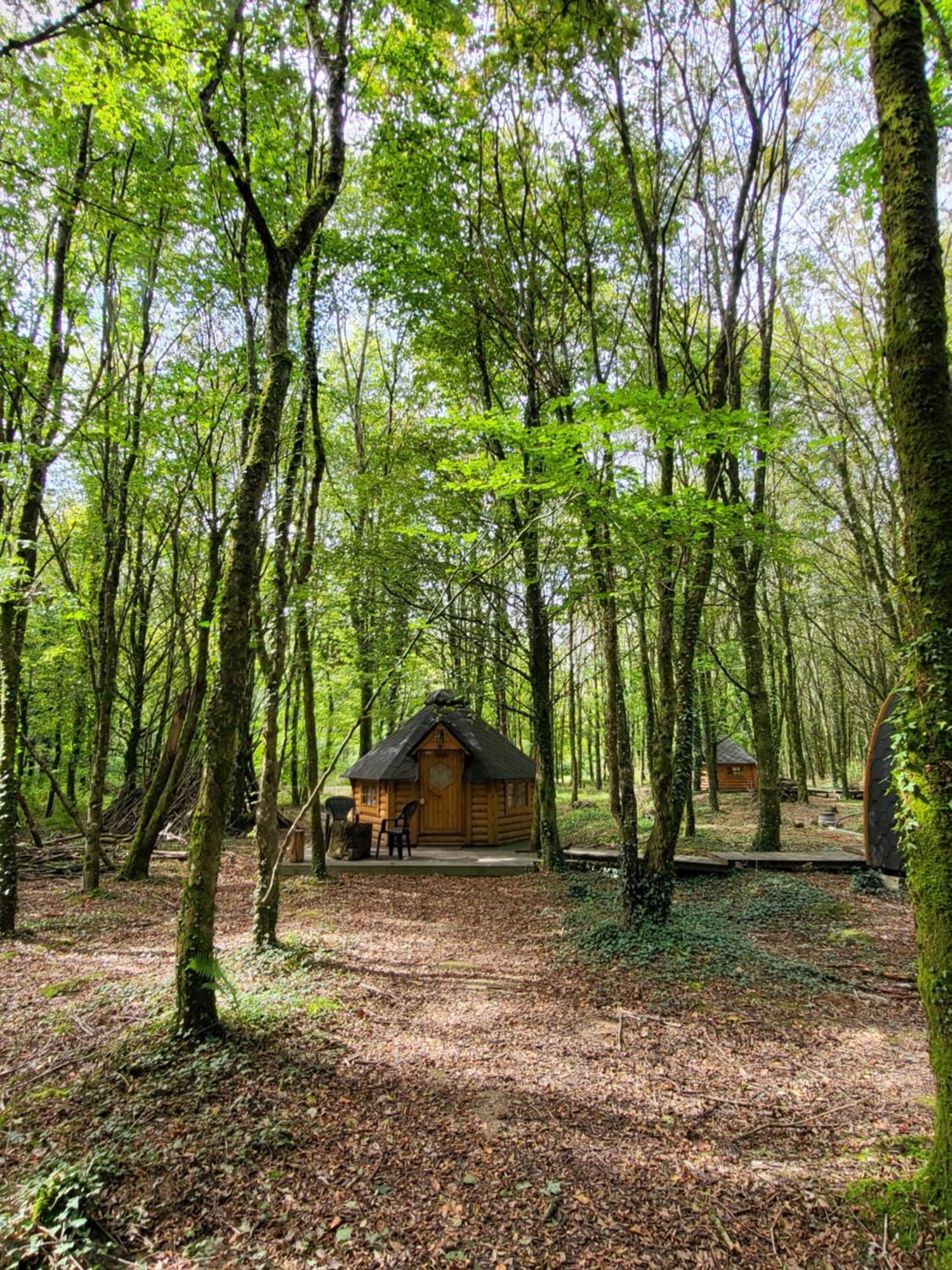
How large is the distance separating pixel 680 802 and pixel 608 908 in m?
1.76

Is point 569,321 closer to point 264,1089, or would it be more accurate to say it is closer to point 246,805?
point 264,1089

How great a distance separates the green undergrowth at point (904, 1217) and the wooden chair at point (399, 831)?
9.16m

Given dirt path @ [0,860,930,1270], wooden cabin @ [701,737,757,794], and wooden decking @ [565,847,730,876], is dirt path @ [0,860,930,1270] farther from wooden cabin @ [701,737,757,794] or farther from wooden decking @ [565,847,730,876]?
wooden cabin @ [701,737,757,794]

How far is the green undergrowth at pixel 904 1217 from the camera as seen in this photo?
213 centimetres

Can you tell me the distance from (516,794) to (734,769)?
36.7ft

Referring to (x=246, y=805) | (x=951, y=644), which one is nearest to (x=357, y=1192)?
(x=951, y=644)

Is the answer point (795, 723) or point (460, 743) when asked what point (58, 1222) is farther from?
point (795, 723)

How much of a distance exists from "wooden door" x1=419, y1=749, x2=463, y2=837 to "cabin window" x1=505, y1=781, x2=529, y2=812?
112cm

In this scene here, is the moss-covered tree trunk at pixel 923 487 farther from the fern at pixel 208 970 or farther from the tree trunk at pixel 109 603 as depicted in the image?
the tree trunk at pixel 109 603

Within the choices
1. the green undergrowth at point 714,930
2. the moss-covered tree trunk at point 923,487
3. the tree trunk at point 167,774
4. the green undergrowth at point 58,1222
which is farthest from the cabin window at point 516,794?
the moss-covered tree trunk at point 923,487

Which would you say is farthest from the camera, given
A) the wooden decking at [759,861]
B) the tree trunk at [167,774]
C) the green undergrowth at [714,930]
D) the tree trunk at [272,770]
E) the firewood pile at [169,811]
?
the firewood pile at [169,811]

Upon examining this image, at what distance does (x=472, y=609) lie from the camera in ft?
41.2

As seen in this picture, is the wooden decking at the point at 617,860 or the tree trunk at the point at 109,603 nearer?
the tree trunk at the point at 109,603

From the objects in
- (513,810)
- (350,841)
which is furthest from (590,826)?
(350,841)
